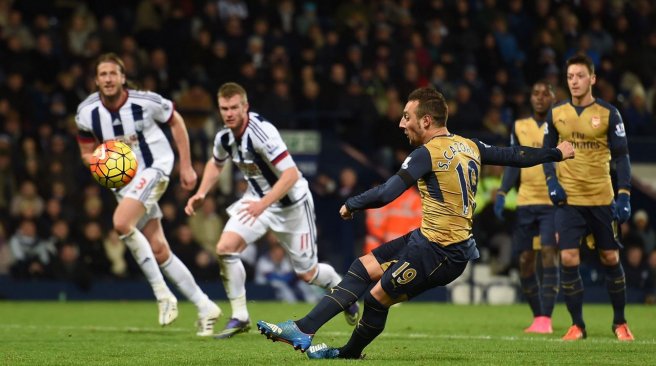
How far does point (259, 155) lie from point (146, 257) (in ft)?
4.56

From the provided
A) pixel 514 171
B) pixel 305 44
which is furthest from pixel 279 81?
pixel 514 171

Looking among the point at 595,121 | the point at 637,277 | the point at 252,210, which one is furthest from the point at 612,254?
the point at 637,277

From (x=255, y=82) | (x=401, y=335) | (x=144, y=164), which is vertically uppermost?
(x=255, y=82)

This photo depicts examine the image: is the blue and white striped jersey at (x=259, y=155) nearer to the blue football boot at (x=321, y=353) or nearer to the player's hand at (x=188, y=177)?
the player's hand at (x=188, y=177)

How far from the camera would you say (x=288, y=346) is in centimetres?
916

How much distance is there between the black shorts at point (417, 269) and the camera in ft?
25.0

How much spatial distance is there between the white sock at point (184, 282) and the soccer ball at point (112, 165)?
110 centimetres

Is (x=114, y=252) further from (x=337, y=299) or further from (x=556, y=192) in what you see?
(x=337, y=299)

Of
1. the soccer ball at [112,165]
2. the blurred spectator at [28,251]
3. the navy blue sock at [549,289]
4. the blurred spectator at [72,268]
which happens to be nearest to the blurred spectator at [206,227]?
the blurred spectator at [72,268]

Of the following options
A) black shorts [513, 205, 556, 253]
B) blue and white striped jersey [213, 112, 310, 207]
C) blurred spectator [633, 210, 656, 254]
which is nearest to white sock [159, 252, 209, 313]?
blue and white striped jersey [213, 112, 310, 207]

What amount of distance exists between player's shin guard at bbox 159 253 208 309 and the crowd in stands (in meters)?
5.62

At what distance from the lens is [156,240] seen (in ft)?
35.8

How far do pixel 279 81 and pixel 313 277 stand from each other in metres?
7.89

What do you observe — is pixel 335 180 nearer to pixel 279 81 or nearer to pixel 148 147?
pixel 279 81
